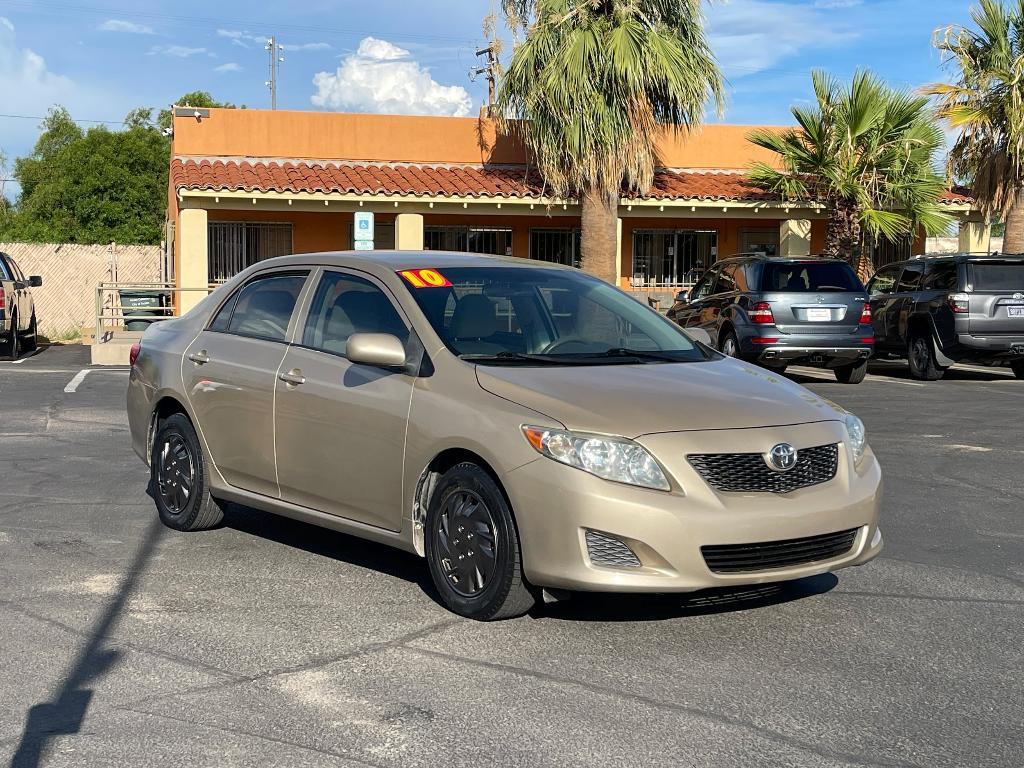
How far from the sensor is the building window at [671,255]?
91.0ft

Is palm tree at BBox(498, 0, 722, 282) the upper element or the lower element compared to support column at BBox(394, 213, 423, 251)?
upper

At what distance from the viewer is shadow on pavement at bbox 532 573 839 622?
5.61 meters

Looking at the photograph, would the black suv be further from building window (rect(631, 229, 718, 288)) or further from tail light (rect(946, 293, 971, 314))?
building window (rect(631, 229, 718, 288))

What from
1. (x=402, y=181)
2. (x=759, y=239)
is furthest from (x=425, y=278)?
(x=759, y=239)

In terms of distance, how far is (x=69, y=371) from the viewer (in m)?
18.4

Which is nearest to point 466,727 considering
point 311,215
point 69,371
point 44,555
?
point 44,555

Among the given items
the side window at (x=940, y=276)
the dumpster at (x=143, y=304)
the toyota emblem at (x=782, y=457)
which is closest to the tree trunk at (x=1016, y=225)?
the side window at (x=940, y=276)

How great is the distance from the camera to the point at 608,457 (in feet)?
16.7

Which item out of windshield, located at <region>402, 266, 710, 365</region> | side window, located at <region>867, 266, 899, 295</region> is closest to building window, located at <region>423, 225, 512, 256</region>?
side window, located at <region>867, 266, 899, 295</region>

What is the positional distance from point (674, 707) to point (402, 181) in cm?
2110

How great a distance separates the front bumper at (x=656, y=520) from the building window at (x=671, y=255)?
74.3ft

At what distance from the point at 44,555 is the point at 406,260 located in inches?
94.9

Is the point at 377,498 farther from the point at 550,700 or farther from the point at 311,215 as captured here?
the point at 311,215

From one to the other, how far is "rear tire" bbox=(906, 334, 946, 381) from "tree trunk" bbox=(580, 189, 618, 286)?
6.87 m
